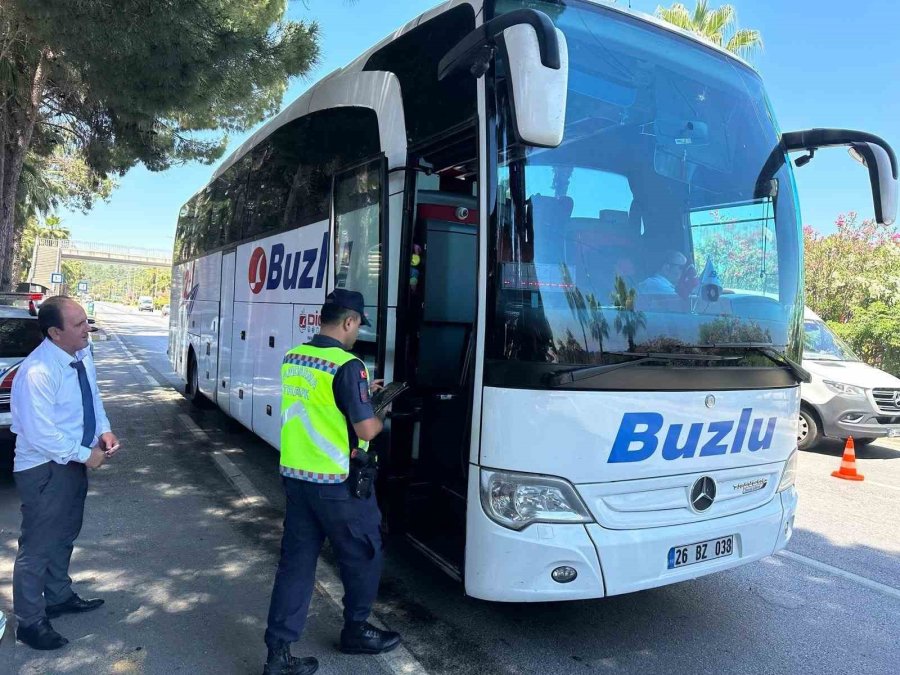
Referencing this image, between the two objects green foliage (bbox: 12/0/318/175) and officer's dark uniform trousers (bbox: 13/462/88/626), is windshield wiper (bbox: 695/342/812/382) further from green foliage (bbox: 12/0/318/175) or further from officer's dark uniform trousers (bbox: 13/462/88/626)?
green foliage (bbox: 12/0/318/175)

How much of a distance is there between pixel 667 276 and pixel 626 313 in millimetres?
357

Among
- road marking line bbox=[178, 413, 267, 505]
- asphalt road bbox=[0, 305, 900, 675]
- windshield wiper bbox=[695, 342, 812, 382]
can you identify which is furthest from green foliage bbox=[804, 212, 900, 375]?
road marking line bbox=[178, 413, 267, 505]

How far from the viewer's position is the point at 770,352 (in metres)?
3.46

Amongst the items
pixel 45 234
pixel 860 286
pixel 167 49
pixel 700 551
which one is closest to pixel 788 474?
pixel 700 551

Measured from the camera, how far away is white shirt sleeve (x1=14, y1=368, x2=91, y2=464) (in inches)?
122

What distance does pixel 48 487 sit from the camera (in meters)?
3.19

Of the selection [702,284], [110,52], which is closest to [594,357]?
[702,284]

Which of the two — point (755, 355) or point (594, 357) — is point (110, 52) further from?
point (755, 355)

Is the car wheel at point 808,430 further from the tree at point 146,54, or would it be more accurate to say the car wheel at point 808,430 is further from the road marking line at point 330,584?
the tree at point 146,54

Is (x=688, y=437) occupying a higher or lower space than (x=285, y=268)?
lower

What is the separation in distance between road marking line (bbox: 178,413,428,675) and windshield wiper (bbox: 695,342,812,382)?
2.17m

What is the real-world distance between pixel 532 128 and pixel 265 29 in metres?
6.66

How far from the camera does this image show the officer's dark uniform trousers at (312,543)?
2908mm

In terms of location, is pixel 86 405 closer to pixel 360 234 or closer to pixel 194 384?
pixel 360 234
